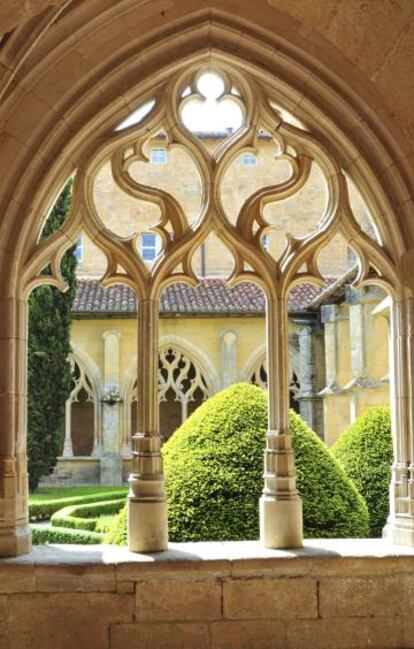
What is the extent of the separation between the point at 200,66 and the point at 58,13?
0.92 metres

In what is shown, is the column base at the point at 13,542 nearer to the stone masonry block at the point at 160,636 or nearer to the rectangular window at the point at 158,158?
the stone masonry block at the point at 160,636

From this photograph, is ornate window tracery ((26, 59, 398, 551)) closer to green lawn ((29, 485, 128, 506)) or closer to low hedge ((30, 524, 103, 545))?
low hedge ((30, 524, 103, 545))

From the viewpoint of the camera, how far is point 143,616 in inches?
135

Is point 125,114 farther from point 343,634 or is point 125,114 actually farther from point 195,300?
point 195,300

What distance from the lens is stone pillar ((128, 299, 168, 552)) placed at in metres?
3.62

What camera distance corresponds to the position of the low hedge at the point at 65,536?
7.14 meters

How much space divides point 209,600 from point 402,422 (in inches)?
48.0

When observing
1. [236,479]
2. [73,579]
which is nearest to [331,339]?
[236,479]

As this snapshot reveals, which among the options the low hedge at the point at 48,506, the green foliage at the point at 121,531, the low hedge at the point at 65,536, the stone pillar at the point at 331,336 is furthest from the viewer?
the stone pillar at the point at 331,336

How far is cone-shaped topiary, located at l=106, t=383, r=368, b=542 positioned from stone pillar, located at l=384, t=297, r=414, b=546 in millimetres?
827

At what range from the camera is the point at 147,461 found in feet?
12.1

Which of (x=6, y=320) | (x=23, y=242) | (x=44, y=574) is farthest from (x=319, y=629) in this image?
(x=23, y=242)

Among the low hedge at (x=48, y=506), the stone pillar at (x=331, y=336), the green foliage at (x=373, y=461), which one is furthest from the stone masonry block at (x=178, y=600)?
the stone pillar at (x=331, y=336)

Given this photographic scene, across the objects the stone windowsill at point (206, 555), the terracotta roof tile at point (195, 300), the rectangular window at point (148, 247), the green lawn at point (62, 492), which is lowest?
the green lawn at point (62, 492)
